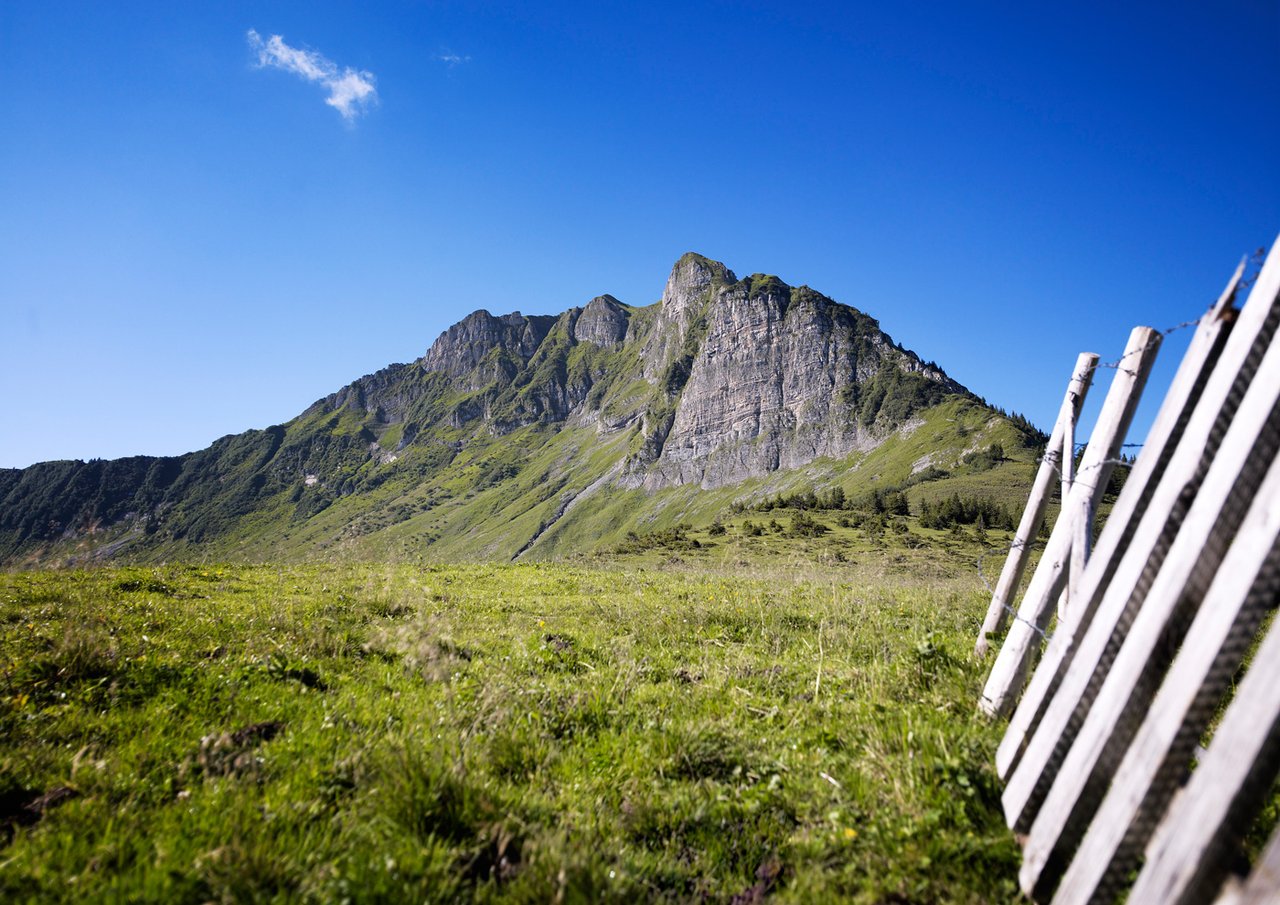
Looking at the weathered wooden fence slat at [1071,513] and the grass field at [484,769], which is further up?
the weathered wooden fence slat at [1071,513]

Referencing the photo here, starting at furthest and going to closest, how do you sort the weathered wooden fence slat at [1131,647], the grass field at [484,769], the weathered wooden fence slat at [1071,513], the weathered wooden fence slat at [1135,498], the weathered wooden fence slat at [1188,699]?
the weathered wooden fence slat at [1071,513] < the weathered wooden fence slat at [1135,498] < the grass field at [484,769] < the weathered wooden fence slat at [1131,647] < the weathered wooden fence slat at [1188,699]

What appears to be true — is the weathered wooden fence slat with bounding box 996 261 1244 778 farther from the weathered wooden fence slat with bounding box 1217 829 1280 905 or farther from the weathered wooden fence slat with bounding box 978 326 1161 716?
the weathered wooden fence slat with bounding box 1217 829 1280 905

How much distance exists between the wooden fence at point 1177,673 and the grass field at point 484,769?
1.83 feet

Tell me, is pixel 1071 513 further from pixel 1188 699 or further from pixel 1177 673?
pixel 1188 699

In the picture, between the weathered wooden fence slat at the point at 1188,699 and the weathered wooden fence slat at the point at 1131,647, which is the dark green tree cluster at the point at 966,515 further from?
the weathered wooden fence slat at the point at 1188,699

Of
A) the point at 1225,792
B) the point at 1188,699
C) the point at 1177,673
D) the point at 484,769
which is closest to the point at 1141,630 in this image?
the point at 1177,673

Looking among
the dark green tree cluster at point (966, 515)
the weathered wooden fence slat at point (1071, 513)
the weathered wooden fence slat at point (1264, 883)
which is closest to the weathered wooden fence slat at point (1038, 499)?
the weathered wooden fence slat at point (1071, 513)

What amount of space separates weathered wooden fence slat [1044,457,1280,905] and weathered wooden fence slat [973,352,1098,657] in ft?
10.7

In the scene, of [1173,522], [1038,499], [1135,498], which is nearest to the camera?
[1173,522]

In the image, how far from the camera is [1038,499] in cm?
618

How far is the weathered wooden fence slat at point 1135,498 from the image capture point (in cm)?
322

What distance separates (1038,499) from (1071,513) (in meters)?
1.45

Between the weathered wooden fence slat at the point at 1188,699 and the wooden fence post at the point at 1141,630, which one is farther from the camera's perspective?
the wooden fence post at the point at 1141,630

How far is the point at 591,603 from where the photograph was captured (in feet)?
39.3
